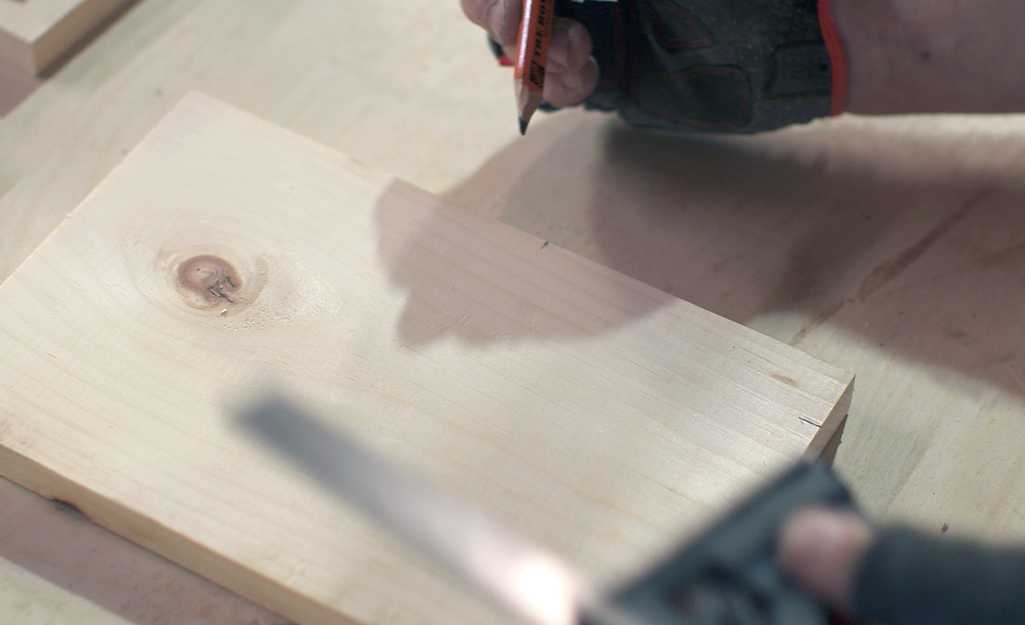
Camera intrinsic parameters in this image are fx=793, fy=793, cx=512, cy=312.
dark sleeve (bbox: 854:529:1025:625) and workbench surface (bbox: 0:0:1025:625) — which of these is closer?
dark sleeve (bbox: 854:529:1025:625)

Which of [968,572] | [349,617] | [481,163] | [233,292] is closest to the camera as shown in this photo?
[968,572]

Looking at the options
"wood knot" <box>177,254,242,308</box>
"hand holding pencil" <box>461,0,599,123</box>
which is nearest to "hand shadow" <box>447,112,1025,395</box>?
"hand holding pencil" <box>461,0,599,123</box>

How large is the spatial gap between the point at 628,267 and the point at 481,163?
0.59 feet

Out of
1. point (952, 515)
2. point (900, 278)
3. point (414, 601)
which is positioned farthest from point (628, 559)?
point (900, 278)

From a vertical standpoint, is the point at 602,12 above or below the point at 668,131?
above

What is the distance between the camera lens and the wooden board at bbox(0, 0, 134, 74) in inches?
30.5

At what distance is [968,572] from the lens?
0.26 meters

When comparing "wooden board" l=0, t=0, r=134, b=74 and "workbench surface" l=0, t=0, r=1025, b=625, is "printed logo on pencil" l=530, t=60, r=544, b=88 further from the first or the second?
"wooden board" l=0, t=0, r=134, b=74

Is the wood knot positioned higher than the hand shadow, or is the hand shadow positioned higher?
the wood knot

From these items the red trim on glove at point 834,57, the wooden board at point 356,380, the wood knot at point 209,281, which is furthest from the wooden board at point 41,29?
the red trim on glove at point 834,57

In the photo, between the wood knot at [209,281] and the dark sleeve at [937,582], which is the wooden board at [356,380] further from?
the dark sleeve at [937,582]

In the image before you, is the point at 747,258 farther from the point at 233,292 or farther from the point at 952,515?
the point at 233,292

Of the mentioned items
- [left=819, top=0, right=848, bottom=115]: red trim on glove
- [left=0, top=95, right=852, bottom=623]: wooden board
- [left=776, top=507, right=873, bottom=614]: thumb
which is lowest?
[left=0, top=95, right=852, bottom=623]: wooden board

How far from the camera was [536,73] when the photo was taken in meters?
0.55
